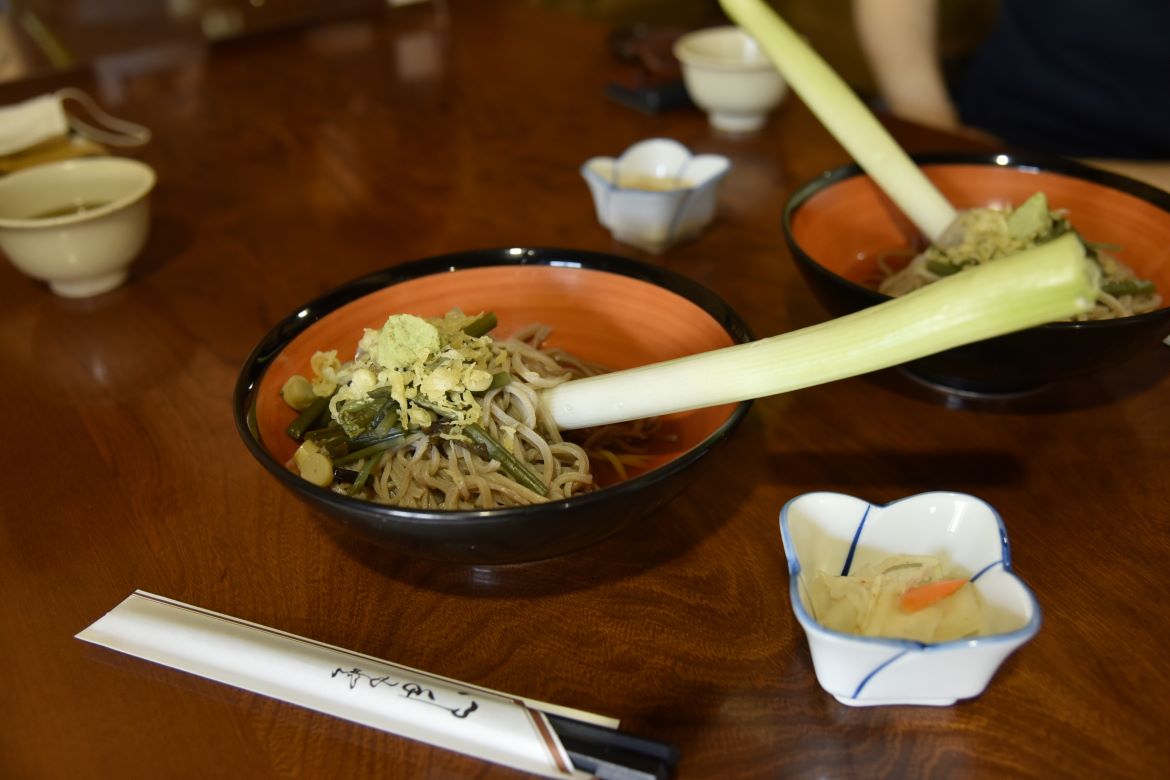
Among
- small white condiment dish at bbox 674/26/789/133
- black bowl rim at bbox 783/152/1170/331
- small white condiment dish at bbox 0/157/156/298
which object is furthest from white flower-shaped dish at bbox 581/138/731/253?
small white condiment dish at bbox 0/157/156/298

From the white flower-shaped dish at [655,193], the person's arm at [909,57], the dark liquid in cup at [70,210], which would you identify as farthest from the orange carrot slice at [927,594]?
the person's arm at [909,57]

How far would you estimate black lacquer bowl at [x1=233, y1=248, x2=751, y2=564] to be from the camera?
2.62ft

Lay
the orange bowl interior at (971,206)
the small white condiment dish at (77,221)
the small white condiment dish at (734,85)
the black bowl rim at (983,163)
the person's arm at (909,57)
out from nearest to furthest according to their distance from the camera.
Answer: the black bowl rim at (983,163)
the orange bowl interior at (971,206)
the small white condiment dish at (77,221)
the small white condiment dish at (734,85)
the person's arm at (909,57)

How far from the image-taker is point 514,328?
122 cm

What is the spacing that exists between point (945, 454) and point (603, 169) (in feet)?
2.96

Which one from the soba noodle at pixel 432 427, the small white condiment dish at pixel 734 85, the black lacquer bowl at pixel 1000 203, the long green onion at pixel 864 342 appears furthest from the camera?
the small white condiment dish at pixel 734 85

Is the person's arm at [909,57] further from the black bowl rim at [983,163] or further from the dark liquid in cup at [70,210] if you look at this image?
the dark liquid in cup at [70,210]

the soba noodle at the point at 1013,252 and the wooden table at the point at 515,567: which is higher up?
the soba noodle at the point at 1013,252

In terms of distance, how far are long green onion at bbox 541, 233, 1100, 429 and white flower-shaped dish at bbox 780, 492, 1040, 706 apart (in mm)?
129

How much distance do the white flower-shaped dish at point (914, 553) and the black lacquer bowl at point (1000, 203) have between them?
0.30m

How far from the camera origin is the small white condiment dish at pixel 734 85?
1.99 metres

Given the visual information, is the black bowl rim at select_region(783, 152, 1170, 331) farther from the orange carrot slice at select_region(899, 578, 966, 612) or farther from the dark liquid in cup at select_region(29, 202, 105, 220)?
the dark liquid in cup at select_region(29, 202, 105, 220)

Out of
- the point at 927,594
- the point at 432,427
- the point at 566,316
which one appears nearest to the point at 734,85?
the point at 566,316

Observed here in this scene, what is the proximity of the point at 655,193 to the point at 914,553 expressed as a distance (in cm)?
85
